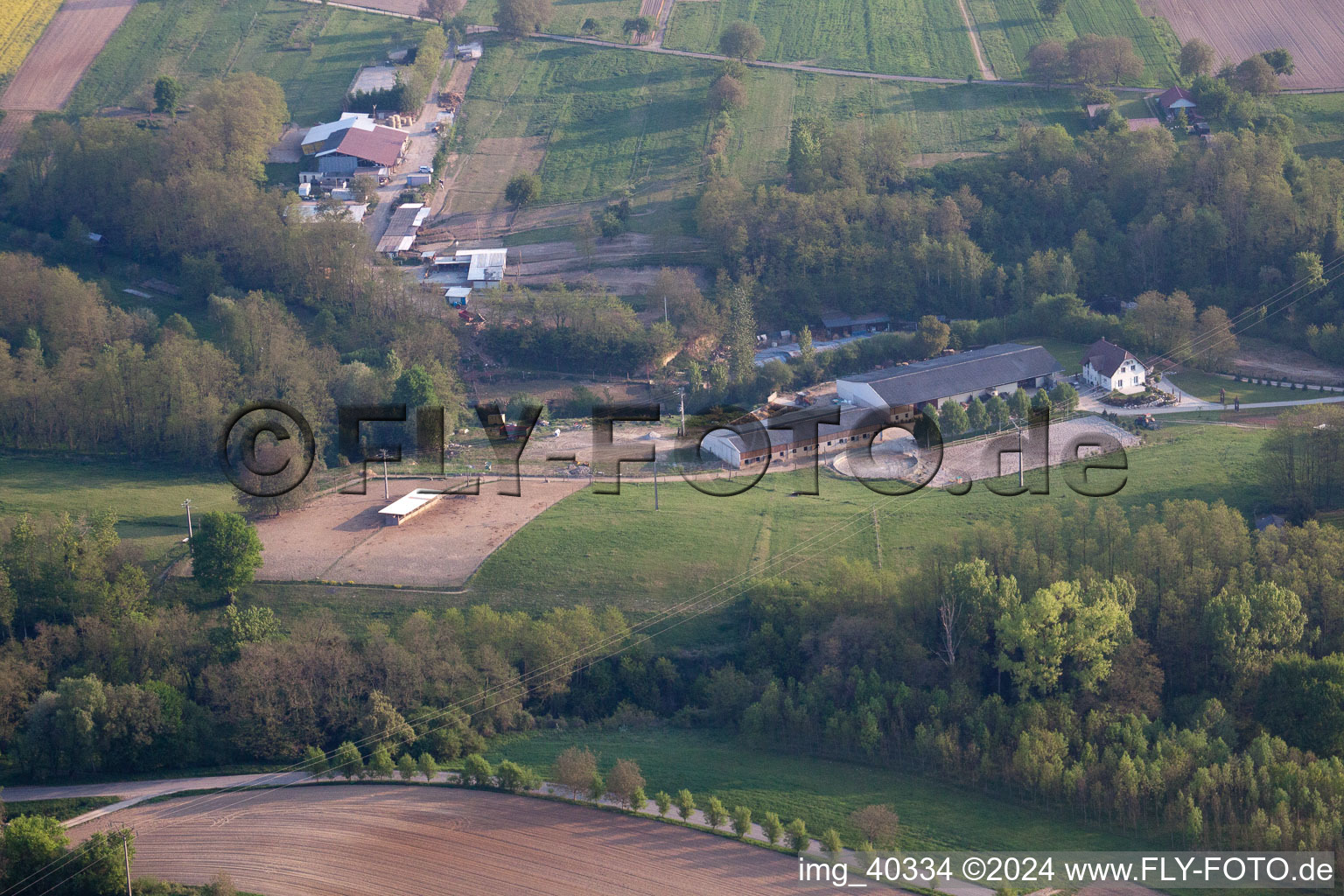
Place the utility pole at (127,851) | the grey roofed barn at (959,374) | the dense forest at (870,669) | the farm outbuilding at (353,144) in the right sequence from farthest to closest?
1. the farm outbuilding at (353,144)
2. the grey roofed barn at (959,374)
3. the dense forest at (870,669)
4. the utility pole at (127,851)

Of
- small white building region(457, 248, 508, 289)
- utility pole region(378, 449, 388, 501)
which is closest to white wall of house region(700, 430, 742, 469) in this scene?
utility pole region(378, 449, 388, 501)

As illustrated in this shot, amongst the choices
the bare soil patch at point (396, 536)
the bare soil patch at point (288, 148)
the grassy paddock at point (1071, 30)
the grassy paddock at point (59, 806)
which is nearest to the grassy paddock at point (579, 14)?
the bare soil patch at point (288, 148)

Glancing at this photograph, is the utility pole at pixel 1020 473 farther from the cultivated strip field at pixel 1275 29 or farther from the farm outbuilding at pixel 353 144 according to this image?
the farm outbuilding at pixel 353 144

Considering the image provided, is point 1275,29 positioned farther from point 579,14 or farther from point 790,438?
point 790,438

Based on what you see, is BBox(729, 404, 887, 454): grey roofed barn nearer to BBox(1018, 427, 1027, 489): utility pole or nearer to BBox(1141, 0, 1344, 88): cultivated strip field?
BBox(1018, 427, 1027, 489): utility pole

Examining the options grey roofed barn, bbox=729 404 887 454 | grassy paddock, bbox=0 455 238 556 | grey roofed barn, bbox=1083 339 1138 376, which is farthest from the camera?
grey roofed barn, bbox=1083 339 1138 376

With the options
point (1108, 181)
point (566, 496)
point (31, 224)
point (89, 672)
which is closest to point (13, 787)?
point (89, 672)
